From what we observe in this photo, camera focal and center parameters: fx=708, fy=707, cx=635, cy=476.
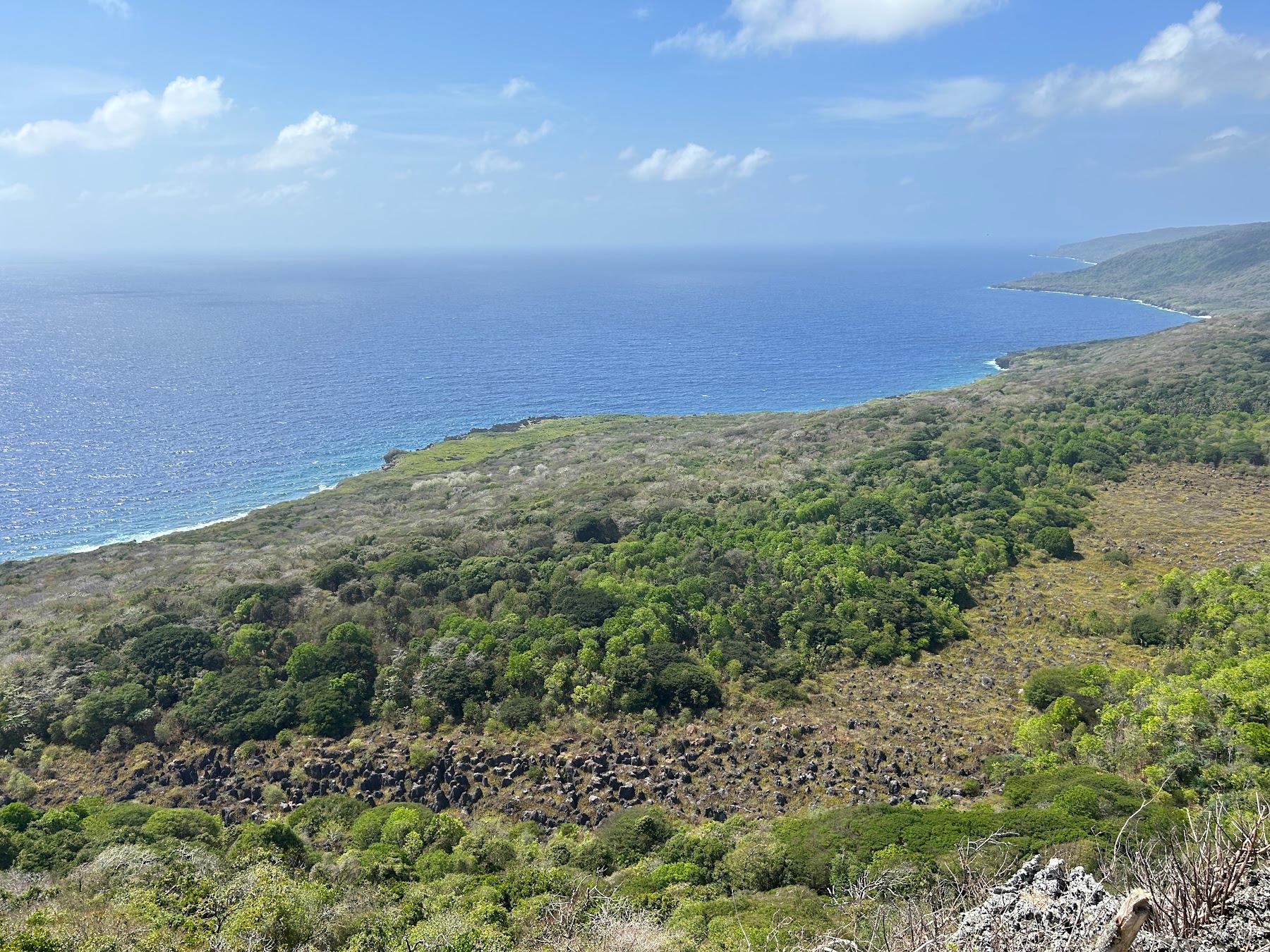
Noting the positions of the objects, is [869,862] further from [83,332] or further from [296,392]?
[83,332]

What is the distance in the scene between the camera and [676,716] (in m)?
30.5

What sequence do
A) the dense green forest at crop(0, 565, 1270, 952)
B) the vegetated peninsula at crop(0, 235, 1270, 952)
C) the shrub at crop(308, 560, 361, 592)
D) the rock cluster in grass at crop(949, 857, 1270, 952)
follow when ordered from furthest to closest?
1. the shrub at crop(308, 560, 361, 592)
2. the vegetated peninsula at crop(0, 235, 1270, 952)
3. the dense green forest at crop(0, 565, 1270, 952)
4. the rock cluster in grass at crop(949, 857, 1270, 952)

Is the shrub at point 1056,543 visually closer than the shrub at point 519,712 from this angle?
No

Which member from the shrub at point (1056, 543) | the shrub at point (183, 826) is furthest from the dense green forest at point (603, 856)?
the shrub at point (1056, 543)

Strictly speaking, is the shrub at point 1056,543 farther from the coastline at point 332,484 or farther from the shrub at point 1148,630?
the coastline at point 332,484

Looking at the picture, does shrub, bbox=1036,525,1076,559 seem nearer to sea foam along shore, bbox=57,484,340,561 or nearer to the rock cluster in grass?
the rock cluster in grass

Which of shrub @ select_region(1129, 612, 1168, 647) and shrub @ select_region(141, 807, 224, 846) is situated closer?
shrub @ select_region(141, 807, 224, 846)

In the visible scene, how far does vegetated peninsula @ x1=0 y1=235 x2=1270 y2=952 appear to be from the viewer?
16703 millimetres

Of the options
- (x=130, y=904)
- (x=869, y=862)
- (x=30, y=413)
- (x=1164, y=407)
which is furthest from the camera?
(x=30, y=413)

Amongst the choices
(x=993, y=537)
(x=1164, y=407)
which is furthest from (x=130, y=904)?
(x=1164, y=407)

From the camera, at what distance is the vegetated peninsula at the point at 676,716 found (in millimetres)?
16703

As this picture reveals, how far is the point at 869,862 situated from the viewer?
19.4 m

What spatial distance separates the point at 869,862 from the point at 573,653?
17732 millimetres

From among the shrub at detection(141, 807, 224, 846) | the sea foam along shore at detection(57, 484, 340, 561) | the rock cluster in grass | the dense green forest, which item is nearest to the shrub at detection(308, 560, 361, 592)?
the dense green forest
